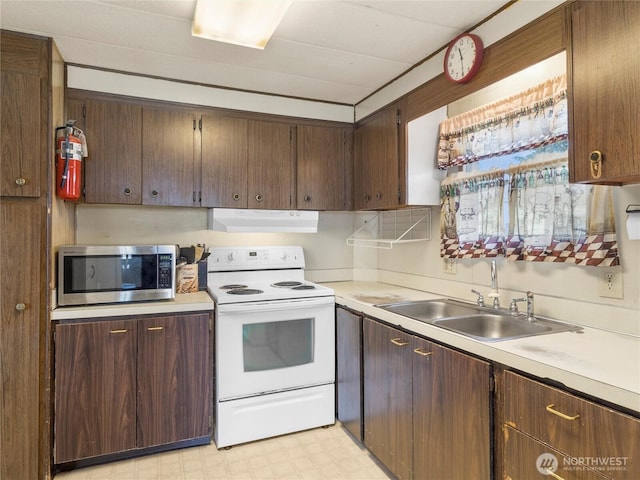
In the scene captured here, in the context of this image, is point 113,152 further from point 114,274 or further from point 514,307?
point 514,307

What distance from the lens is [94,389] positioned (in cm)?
214

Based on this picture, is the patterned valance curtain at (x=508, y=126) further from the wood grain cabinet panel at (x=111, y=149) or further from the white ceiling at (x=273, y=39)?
the wood grain cabinet panel at (x=111, y=149)

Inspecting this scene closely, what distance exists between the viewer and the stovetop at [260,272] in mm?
2643

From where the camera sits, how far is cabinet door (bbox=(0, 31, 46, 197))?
1.94 meters

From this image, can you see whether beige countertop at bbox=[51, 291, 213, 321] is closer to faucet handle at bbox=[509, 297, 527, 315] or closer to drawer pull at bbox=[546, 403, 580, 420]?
faucet handle at bbox=[509, 297, 527, 315]

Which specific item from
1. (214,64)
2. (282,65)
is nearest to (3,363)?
(214,64)

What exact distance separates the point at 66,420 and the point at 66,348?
39cm

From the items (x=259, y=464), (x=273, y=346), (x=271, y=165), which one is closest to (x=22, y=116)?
(x=271, y=165)

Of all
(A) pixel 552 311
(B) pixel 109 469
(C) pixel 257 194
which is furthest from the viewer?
(C) pixel 257 194

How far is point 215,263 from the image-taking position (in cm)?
289

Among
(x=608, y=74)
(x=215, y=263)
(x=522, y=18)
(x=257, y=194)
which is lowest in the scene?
(x=215, y=263)

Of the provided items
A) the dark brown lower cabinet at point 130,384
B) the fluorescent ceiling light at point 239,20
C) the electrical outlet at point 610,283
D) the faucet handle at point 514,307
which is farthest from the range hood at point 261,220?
the electrical outlet at point 610,283

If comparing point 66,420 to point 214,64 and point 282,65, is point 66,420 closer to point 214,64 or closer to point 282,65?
point 214,64
